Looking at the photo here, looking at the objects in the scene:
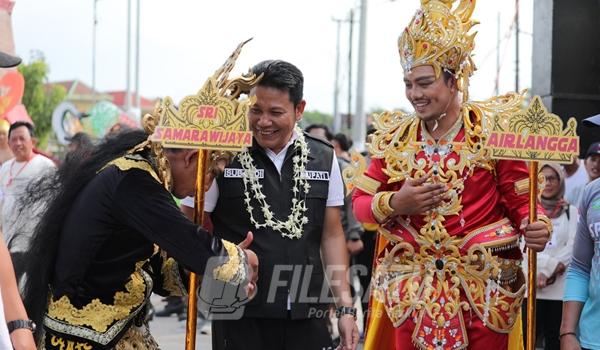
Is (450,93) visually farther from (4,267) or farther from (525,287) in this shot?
(4,267)

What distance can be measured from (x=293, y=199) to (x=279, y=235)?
18 centimetres

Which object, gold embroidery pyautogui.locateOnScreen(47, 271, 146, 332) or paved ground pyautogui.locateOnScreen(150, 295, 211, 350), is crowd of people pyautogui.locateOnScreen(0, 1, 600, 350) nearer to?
gold embroidery pyautogui.locateOnScreen(47, 271, 146, 332)

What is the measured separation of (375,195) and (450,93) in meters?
0.56

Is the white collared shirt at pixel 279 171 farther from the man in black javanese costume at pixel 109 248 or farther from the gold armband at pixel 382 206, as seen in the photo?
the man in black javanese costume at pixel 109 248

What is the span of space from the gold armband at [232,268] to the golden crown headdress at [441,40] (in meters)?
1.18

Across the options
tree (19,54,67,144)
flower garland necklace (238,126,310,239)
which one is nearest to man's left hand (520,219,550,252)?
flower garland necklace (238,126,310,239)

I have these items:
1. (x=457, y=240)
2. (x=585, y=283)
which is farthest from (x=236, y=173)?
(x=585, y=283)

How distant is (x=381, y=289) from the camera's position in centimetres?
437

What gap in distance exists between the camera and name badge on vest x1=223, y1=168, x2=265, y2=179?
4.32 meters

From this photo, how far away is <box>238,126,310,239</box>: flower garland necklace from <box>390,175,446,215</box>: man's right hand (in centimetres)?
44

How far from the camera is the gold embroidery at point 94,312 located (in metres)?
3.66

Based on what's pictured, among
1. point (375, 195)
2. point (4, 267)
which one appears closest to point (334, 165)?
point (375, 195)

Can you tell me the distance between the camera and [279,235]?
426 centimetres

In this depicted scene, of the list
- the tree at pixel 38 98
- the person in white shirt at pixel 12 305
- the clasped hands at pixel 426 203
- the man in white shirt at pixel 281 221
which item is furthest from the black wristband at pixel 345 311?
the tree at pixel 38 98
